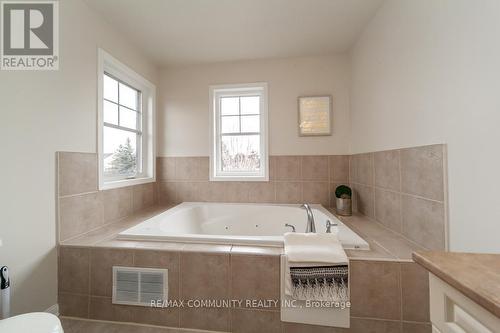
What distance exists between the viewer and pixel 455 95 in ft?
3.30

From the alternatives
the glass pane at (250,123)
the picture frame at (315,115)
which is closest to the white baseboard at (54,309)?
the glass pane at (250,123)

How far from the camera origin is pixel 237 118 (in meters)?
2.61

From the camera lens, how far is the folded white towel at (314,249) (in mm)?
1135

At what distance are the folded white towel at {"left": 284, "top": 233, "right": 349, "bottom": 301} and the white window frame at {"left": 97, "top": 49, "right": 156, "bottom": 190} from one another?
1692mm

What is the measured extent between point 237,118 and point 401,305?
226 cm

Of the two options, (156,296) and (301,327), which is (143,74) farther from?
(301,327)

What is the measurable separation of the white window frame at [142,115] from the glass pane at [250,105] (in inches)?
43.8

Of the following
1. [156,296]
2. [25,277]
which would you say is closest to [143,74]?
[25,277]

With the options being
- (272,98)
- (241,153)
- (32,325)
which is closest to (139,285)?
(32,325)

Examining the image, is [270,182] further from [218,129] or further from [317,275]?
[317,275]

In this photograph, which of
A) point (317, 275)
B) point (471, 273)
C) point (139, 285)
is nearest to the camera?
point (471, 273)

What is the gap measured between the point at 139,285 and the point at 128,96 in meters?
1.92

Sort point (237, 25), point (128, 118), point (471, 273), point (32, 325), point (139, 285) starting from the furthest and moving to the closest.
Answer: point (128, 118)
point (237, 25)
point (139, 285)
point (32, 325)
point (471, 273)

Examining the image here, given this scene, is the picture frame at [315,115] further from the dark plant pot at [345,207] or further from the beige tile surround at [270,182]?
the dark plant pot at [345,207]
